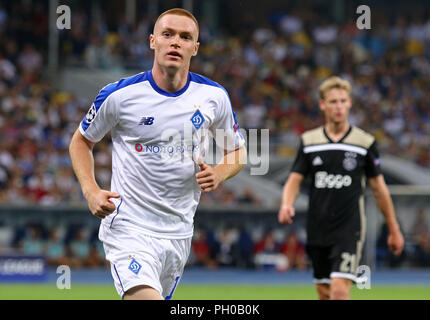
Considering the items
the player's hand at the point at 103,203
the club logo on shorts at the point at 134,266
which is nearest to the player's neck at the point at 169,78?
the player's hand at the point at 103,203

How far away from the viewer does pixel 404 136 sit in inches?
921

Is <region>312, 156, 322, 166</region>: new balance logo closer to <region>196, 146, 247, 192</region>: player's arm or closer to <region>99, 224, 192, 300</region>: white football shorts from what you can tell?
<region>196, 146, 247, 192</region>: player's arm

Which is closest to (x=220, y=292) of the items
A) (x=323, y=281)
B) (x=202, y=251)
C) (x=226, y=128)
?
(x=202, y=251)

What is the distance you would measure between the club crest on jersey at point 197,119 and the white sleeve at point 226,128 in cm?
16

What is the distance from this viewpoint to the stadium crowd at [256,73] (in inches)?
829

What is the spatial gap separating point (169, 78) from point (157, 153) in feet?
1.58

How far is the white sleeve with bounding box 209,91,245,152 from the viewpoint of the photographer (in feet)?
18.3

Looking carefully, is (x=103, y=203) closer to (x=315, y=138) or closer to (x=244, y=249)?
(x=315, y=138)

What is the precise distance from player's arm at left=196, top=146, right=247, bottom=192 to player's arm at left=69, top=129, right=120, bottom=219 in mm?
507

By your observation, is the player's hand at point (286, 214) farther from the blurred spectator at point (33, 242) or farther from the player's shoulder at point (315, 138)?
the blurred spectator at point (33, 242)

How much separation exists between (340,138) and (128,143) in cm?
319

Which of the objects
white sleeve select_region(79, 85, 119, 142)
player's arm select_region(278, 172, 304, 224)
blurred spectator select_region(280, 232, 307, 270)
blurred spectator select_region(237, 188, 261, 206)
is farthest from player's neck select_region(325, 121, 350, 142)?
blurred spectator select_region(237, 188, 261, 206)
